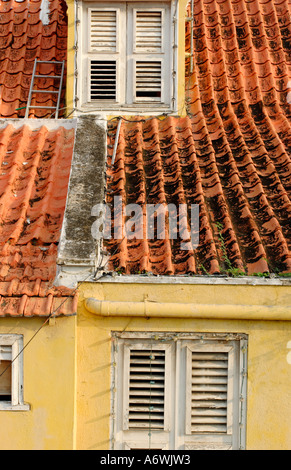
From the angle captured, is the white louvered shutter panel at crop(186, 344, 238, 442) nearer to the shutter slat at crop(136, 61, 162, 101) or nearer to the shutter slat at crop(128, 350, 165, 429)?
the shutter slat at crop(128, 350, 165, 429)

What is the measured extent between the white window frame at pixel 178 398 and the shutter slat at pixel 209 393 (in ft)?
0.21

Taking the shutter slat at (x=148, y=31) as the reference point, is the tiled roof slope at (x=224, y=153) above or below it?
below

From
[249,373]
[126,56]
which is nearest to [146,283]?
[249,373]

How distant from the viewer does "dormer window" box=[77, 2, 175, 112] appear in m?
9.02

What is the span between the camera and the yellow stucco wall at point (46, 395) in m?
6.12

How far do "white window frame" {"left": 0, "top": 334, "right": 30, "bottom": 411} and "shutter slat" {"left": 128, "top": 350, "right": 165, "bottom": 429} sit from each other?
1.19m

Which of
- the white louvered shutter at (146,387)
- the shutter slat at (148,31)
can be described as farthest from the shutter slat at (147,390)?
the shutter slat at (148,31)

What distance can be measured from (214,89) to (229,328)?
4.42 metres

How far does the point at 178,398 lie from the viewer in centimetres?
654

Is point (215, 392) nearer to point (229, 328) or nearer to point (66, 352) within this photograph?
point (229, 328)

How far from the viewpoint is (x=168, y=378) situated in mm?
6543

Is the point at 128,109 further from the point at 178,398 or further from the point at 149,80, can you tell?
the point at 178,398

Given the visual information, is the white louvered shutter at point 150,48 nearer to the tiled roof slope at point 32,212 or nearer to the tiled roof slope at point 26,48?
the tiled roof slope at point 26,48
